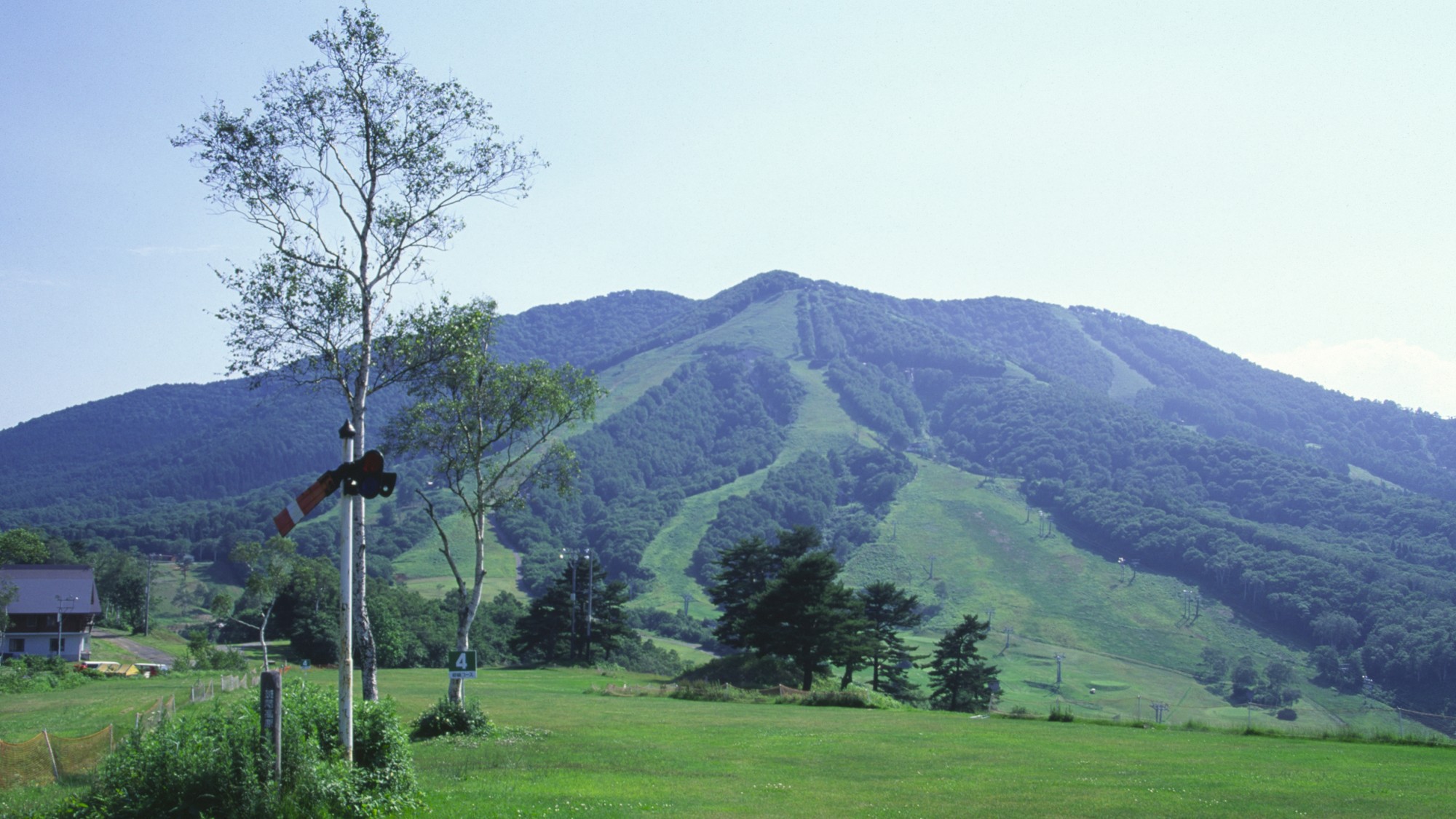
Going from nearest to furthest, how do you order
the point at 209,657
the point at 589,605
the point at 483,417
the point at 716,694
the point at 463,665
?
1. the point at 463,665
2. the point at 483,417
3. the point at 716,694
4. the point at 209,657
5. the point at 589,605

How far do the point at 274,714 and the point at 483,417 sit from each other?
1800 cm

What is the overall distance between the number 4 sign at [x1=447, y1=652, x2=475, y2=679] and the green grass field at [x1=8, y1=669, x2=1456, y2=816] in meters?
1.70

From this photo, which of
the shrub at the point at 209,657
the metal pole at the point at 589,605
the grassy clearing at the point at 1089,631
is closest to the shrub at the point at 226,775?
the shrub at the point at 209,657

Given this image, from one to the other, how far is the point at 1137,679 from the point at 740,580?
87216mm

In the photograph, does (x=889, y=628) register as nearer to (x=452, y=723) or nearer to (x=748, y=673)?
(x=748, y=673)

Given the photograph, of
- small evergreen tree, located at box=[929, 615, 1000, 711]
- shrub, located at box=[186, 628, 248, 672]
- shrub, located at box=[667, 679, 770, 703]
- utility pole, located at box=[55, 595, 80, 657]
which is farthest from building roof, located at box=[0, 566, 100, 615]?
small evergreen tree, located at box=[929, 615, 1000, 711]

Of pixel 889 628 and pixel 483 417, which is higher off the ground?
pixel 483 417

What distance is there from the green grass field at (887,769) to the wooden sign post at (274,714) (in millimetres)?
2785

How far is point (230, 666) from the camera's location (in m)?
66.8

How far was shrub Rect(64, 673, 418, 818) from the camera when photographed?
14.2m

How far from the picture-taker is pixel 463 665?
25.5 m

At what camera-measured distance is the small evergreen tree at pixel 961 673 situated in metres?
69.8

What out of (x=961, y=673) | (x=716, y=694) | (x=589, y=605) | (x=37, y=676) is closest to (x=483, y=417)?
(x=716, y=694)

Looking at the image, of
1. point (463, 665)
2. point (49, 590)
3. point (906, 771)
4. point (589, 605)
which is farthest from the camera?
point (49, 590)
